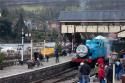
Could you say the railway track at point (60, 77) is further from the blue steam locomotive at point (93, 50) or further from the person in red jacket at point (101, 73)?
the person in red jacket at point (101, 73)

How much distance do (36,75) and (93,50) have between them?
6.49m

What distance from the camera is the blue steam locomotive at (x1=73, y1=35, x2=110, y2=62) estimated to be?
28156 mm

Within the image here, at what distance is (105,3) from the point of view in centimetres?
7081

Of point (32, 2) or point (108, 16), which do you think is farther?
point (32, 2)

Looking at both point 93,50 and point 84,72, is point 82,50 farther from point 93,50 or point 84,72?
point 84,72

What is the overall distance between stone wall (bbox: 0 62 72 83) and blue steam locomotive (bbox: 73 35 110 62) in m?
1.50

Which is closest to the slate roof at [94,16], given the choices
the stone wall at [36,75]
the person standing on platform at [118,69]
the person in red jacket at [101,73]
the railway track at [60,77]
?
the stone wall at [36,75]

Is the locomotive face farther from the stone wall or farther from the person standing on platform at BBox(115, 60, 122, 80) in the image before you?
the person standing on platform at BBox(115, 60, 122, 80)

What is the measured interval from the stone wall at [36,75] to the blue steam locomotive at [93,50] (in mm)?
1500

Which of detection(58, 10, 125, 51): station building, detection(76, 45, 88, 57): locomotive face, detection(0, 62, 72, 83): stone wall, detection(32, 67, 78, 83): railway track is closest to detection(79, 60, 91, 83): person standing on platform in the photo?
detection(0, 62, 72, 83): stone wall

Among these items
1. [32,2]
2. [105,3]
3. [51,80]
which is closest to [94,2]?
[105,3]

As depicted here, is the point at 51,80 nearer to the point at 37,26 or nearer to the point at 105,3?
the point at 105,3

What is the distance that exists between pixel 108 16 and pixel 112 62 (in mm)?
24385

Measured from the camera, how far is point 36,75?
23.6 m
